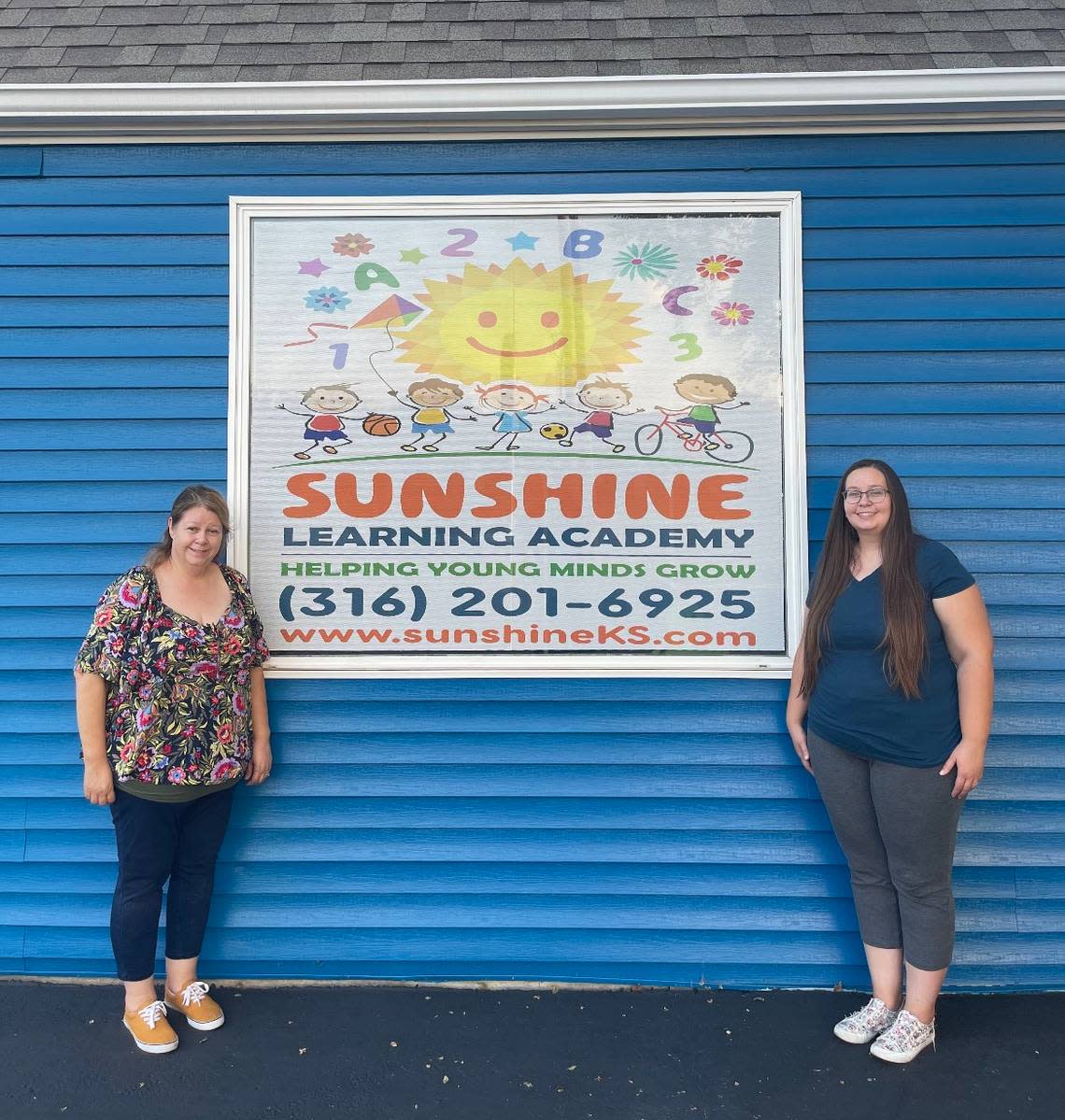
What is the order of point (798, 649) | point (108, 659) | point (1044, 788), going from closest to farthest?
point (108, 659) → point (798, 649) → point (1044, 788)

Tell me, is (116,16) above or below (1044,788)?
above

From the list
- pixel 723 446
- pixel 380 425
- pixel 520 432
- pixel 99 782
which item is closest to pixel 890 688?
pixel 723 446

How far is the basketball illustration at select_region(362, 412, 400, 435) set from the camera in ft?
9.14

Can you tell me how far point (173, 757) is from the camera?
2367 mm

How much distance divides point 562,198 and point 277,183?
997 millimetres

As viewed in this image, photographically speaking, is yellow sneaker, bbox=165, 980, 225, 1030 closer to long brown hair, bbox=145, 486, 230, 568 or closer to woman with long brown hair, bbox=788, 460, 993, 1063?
long brown hair, bbox=145, 486, 230, 568

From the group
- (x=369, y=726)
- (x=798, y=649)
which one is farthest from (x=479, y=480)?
(x=798, y=649)

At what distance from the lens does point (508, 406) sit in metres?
2.78

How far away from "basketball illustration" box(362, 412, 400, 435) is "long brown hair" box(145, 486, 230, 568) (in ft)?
1.84

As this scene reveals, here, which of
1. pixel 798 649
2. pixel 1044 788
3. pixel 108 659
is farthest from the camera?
pixel 1044 788

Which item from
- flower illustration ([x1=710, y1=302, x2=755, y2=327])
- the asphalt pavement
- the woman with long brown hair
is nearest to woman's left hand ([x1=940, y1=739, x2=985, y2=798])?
the woman with long brown hair

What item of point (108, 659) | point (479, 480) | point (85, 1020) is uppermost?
point (479, 480)

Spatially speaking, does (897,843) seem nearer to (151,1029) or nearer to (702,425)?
(702,425)

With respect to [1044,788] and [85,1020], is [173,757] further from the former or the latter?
[1044,788]
